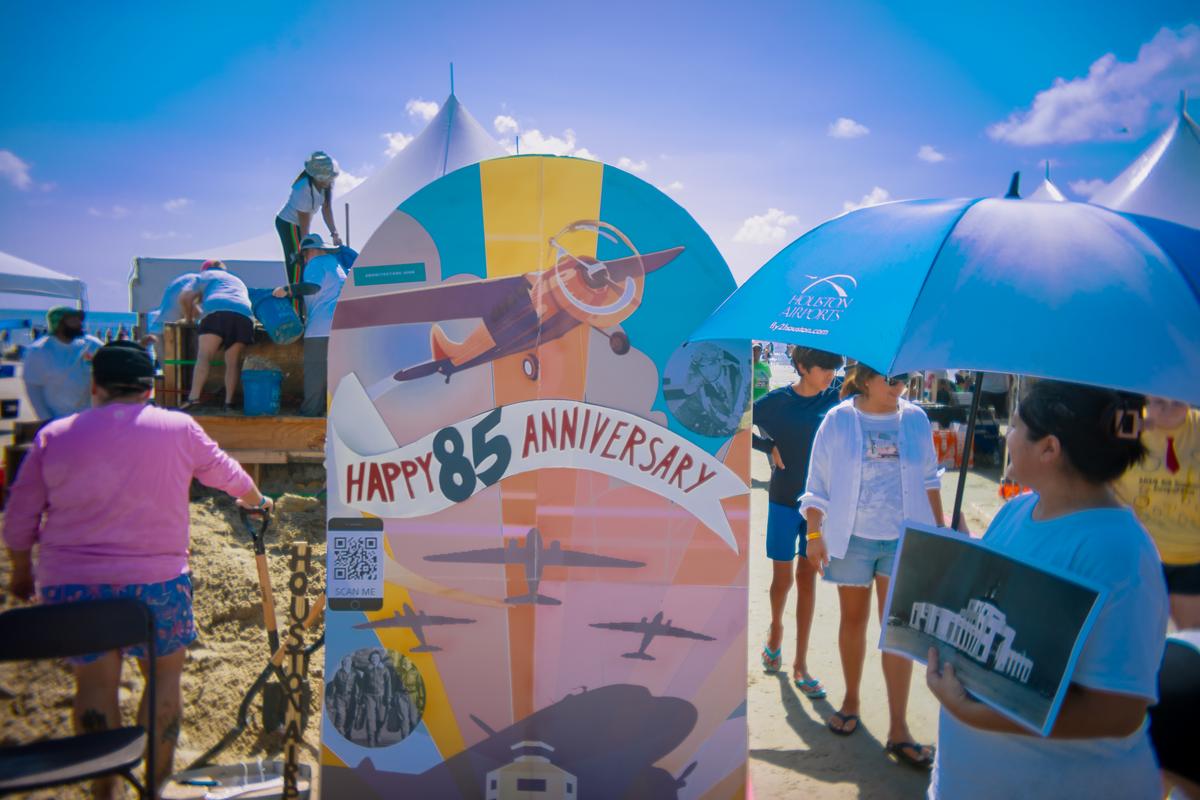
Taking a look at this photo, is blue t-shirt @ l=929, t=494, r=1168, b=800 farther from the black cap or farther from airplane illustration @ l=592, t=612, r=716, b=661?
the black cap

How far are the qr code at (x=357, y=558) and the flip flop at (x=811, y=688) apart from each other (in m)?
2.71

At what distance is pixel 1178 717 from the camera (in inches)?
63.9

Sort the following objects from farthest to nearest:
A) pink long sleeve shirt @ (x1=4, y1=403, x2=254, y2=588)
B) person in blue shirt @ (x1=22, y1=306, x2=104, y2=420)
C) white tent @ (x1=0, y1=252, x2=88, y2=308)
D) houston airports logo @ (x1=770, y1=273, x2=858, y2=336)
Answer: white tent @ (x1=0, y1=252, x2=88, y2=308) < person in blue shirt @ (x1=22, y1=306, x2=104, y2=420) < pink long sleeve shirt @ (x1=4, y1=403, x2=254, y2=588) < houston airports logo @ (x1=770, y1=273, x2=858, y2=336)

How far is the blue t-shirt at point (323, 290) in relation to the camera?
5.35m

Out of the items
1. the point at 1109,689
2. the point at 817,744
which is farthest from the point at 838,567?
the point at 1109,689

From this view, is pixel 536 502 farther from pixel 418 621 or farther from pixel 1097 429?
pixel 1097 429

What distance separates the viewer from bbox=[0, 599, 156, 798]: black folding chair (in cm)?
219

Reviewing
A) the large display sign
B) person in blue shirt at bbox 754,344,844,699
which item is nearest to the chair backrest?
the large display sign

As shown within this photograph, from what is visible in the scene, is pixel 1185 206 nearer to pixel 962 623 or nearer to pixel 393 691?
pixel 962 623

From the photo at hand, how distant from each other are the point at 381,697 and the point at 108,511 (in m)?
1.30

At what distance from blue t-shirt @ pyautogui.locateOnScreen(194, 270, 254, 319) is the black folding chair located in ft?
12.8

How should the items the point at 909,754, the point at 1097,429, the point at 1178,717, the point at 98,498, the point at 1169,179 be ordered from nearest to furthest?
1. the point at 1097,429
2. the point at 1178,717
3. the point at 98,498
4. the point at 909,754
5. the point at 1169,179

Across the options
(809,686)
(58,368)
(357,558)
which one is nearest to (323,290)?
(58,368)

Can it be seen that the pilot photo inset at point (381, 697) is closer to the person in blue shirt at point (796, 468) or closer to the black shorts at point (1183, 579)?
the person in blue shirt at point (796, 468)
